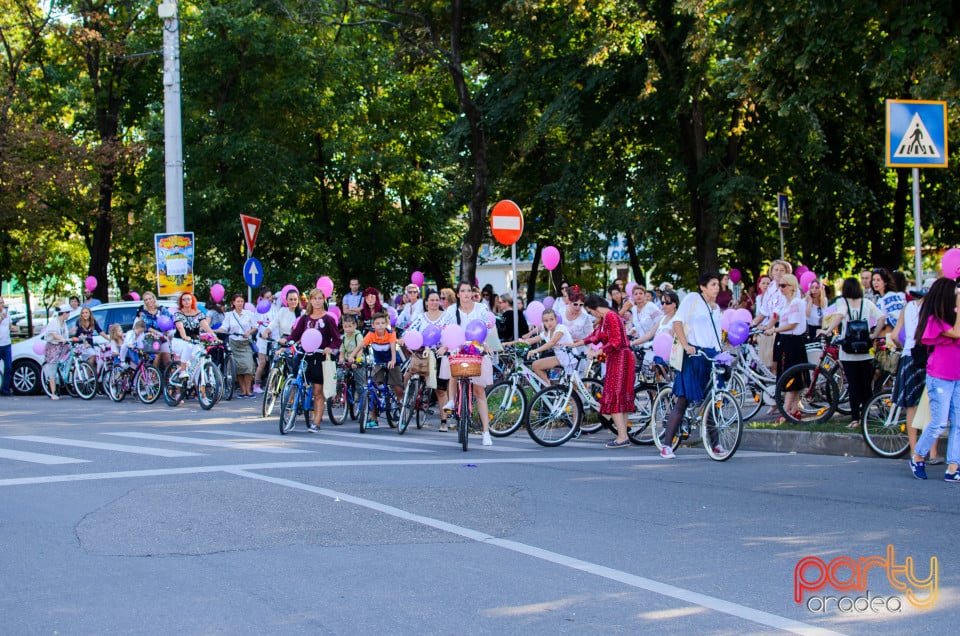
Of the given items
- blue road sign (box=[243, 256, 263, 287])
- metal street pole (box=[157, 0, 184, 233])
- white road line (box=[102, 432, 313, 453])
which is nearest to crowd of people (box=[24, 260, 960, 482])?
white road line (box=[102, 432, 313, 453])

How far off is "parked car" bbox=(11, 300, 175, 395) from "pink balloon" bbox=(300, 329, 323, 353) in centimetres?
911

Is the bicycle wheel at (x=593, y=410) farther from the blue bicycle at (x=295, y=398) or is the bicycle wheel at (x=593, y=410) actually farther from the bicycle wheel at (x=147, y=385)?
the bicycle wheel at (x=147, y=385)

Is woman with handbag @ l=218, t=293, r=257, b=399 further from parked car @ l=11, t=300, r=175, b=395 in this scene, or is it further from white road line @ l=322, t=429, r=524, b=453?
white road line @ l=322, t=429, r=524, b=453

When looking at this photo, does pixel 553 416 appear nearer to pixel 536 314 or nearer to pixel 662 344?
pixel 662 344

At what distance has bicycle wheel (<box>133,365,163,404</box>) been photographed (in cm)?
1930

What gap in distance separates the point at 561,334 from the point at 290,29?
21134 mm

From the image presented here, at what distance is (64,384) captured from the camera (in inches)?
840

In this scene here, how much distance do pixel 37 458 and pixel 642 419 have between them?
6.63 meters

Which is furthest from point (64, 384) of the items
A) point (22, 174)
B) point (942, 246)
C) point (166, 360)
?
point (942, 246)

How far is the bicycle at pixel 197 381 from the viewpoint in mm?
17656

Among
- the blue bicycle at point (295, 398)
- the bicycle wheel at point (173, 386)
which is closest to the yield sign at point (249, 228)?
the bicycle wheel at point (173, 386)

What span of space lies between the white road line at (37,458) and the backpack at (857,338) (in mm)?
8352

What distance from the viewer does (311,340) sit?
13.9 metres

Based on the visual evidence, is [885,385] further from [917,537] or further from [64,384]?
[64,384]
